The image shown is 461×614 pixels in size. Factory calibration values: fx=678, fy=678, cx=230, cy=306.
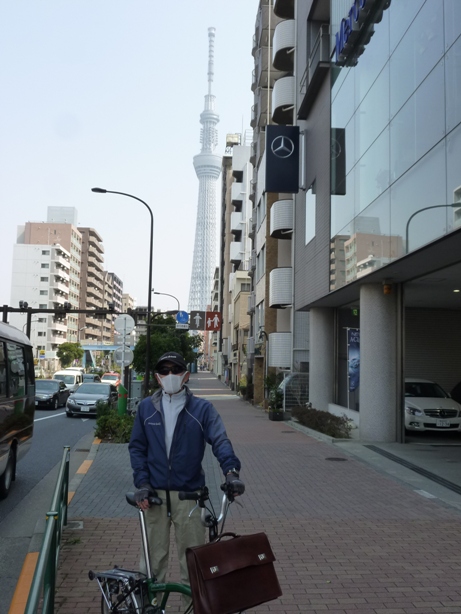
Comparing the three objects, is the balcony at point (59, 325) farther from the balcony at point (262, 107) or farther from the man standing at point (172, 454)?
the man standing at point (172, 454)

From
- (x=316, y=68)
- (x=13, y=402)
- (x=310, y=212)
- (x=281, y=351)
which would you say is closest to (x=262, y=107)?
(x=281, y=351)

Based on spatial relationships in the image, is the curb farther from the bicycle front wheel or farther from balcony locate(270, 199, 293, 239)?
balcony locate(270, 199, 293, 239)

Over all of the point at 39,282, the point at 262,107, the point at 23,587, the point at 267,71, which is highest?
the point at 267,71

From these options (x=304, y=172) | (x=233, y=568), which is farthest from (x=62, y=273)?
(x=233, y=568)

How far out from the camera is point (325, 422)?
17875mm

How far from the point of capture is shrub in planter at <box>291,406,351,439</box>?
1698 centimetres

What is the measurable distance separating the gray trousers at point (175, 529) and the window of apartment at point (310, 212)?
18.4m

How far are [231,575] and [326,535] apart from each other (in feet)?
13.8

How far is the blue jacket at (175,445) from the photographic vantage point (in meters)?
4.25

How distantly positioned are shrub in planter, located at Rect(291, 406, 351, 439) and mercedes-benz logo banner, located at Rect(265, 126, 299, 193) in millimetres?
A: 7984

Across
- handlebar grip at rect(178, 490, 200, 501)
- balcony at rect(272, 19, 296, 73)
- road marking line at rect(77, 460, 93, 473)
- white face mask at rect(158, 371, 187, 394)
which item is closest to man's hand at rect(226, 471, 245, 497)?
handlebar grip at rect(178, 490, 200, 501)

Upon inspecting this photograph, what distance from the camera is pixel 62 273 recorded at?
117 meters

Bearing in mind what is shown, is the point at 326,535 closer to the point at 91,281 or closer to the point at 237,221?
the point at 237,221

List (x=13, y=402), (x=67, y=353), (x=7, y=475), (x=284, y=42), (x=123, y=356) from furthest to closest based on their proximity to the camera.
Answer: (x=67, y=353), (x=284, y=42), (x=123, y=356), (x=13, y=402), (x=7, y=475)
